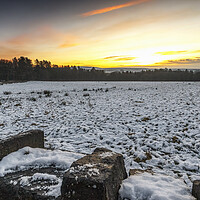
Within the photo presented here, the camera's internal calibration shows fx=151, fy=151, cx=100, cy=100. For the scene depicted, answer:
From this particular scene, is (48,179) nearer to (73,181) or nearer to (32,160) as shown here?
(32,160)

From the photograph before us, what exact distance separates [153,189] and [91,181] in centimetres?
108

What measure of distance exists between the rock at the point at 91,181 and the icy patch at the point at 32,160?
114cm

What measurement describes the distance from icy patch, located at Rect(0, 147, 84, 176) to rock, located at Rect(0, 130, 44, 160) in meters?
0.13

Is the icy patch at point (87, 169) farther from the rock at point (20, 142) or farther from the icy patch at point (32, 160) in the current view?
the rock at point (20, 142)

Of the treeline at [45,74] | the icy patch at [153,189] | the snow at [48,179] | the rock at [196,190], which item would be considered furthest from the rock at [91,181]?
the treeline at [45,74]

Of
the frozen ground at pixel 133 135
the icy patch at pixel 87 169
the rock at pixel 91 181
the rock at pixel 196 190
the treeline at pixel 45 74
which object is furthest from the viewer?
the treeline at pixel 45 74

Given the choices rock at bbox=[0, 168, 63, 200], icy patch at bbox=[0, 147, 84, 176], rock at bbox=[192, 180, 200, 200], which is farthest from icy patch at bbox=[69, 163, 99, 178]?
rock at bbox=[192, 180, 200, 200]

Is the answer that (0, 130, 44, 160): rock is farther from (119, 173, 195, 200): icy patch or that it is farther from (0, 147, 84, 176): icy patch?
(119, 173, 195, 200): icy patch

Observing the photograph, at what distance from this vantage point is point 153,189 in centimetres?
230

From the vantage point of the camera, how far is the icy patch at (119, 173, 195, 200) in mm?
2195

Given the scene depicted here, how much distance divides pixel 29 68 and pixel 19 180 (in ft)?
223

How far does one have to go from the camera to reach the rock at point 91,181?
1.83 metres

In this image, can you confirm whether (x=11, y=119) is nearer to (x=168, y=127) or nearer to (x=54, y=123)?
(x=54, y=123)

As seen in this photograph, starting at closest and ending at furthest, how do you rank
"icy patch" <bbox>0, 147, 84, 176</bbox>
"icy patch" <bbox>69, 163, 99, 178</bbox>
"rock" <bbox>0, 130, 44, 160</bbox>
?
"icy patch" <bbox>69, 163, 99, 178</bbox> < "icy patch" <bbox>0, 147, 84, 176</bbox> < "rock" <bbox>0, 130, 44, 160</bbox>
